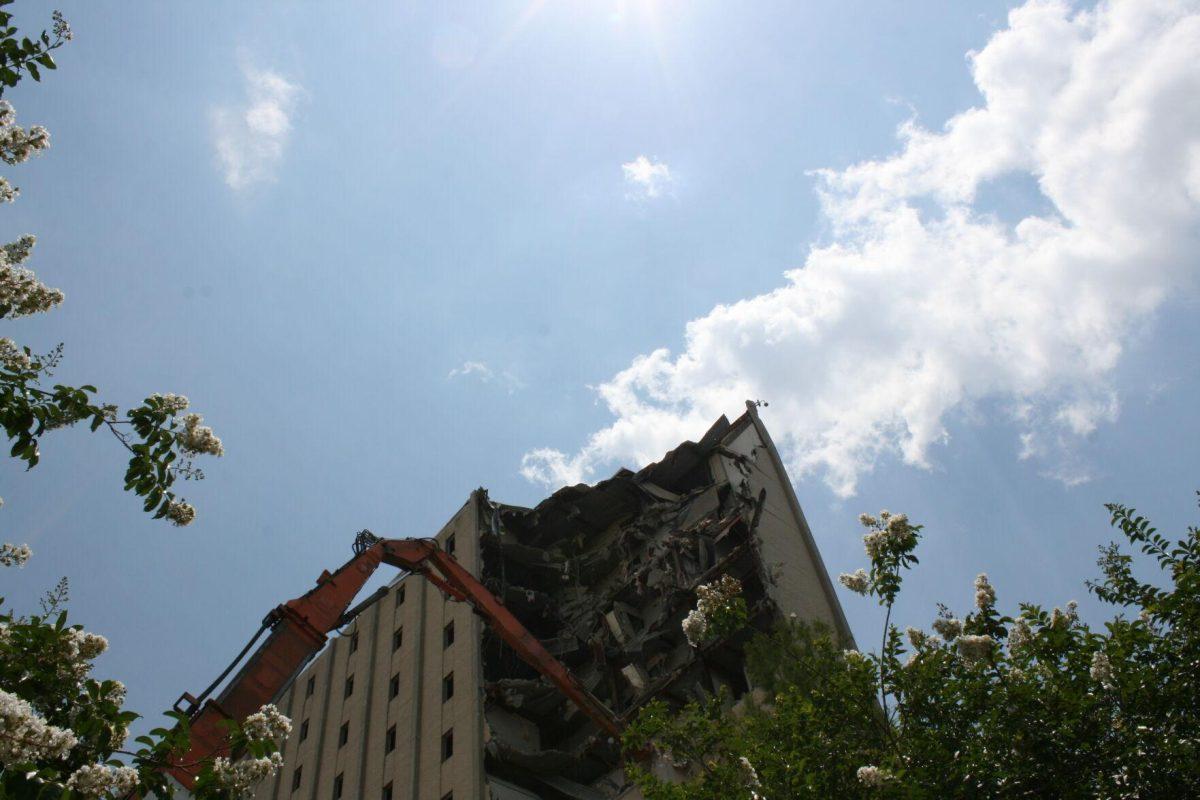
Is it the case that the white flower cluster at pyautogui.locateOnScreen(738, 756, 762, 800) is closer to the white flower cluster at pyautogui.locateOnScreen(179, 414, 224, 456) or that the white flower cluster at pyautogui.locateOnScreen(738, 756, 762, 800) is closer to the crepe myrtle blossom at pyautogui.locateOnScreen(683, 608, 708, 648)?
the crepe myrtle blossom at pyautogui.locateOnScreen(683, 608, 708, 648)

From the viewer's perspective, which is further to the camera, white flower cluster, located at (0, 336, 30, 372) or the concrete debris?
the concrete debris

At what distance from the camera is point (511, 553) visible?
1682 inches

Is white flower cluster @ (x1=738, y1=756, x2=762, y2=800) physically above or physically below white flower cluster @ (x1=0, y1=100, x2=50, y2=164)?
below

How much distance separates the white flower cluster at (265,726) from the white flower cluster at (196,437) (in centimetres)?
280

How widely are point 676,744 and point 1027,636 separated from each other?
5717 mm

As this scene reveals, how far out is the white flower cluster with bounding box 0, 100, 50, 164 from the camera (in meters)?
8.60

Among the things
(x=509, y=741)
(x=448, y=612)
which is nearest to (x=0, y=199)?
(x=509, y=741)

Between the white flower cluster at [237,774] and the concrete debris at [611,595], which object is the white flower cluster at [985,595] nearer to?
the white flower cluster at [237,774]

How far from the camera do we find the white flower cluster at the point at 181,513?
9.04 m

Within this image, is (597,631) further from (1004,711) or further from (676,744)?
(1004,711)

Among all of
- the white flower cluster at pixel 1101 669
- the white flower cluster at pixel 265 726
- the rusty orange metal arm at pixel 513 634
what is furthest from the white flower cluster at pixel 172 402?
the rusty orange metal arm at pixel 513 634

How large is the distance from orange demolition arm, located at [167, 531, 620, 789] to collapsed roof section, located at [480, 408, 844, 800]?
2.38 m

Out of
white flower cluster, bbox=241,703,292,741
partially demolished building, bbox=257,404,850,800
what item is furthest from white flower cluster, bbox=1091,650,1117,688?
partially demolished building, bbox=257,404,850,800

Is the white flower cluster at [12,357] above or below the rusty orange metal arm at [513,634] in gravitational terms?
below
